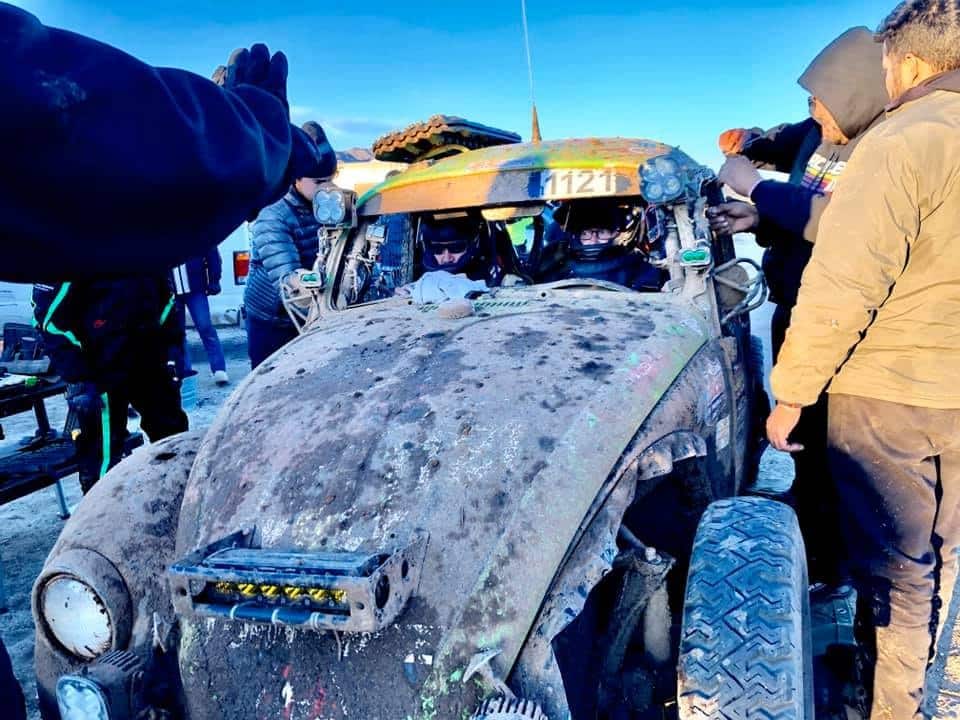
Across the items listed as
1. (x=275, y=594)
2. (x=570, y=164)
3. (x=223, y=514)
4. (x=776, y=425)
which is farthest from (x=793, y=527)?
(x=570, y=164)

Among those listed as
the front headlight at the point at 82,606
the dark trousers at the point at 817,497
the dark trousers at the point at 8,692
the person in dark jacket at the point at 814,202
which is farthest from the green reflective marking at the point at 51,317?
the dark trousers at the point at 817,497

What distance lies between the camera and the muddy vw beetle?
1.78 metres

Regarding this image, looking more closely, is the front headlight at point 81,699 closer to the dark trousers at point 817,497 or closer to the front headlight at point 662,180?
the front headlight at point 662,180

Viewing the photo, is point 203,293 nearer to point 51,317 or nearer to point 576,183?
point 51,317

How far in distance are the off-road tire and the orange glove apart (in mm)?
3251

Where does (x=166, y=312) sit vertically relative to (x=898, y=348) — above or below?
above

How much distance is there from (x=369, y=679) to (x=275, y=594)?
0.31m

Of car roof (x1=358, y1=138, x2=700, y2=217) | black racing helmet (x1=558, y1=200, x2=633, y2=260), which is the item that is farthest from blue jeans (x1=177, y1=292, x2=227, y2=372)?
black racing helmet (x1=558, y1=200, x2=633, y2=260)

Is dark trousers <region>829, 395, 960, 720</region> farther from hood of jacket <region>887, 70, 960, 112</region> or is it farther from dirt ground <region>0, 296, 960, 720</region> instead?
hood of jacket <region>887, 70, 960, 112</region>

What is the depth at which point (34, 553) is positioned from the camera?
4.64m

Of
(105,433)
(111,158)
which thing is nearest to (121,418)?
(105,433)

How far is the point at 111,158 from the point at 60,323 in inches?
132

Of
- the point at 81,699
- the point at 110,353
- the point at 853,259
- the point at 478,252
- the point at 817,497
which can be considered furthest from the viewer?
the point at 110,353

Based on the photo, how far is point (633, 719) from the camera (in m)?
2.16
